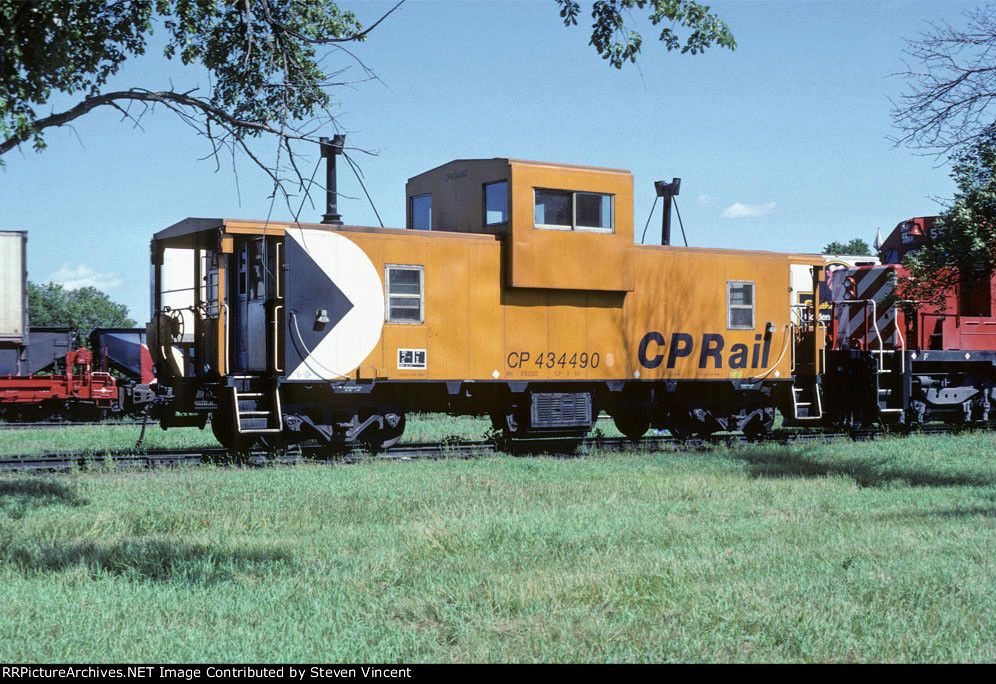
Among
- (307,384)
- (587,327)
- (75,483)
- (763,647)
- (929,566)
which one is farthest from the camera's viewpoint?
(587,327)

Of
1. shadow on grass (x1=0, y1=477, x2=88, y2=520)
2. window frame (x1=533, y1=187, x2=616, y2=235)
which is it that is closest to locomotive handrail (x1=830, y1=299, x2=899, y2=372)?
window frame (x1=533, y1=187, x2=616, y2=235)

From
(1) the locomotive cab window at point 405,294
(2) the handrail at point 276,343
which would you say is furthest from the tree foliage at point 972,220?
(2) the handrail at point 276,343

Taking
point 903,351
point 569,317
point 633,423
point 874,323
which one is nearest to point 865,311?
point 874,323

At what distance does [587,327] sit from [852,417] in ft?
19.2

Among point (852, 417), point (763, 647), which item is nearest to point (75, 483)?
point (763, 647)

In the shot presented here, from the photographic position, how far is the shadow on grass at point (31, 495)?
381 inches

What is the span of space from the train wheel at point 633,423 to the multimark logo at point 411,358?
406 centimetres

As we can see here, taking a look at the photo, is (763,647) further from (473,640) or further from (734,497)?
(734,497)

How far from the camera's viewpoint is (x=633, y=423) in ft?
56.4

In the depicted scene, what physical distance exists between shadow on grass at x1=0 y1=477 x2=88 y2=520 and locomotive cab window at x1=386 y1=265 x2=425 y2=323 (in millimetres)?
4955

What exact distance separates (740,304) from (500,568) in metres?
11.1

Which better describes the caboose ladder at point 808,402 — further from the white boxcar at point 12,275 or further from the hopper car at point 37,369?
the white boxcar at point 12,275

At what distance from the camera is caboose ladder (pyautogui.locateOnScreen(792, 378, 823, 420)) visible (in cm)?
1733
